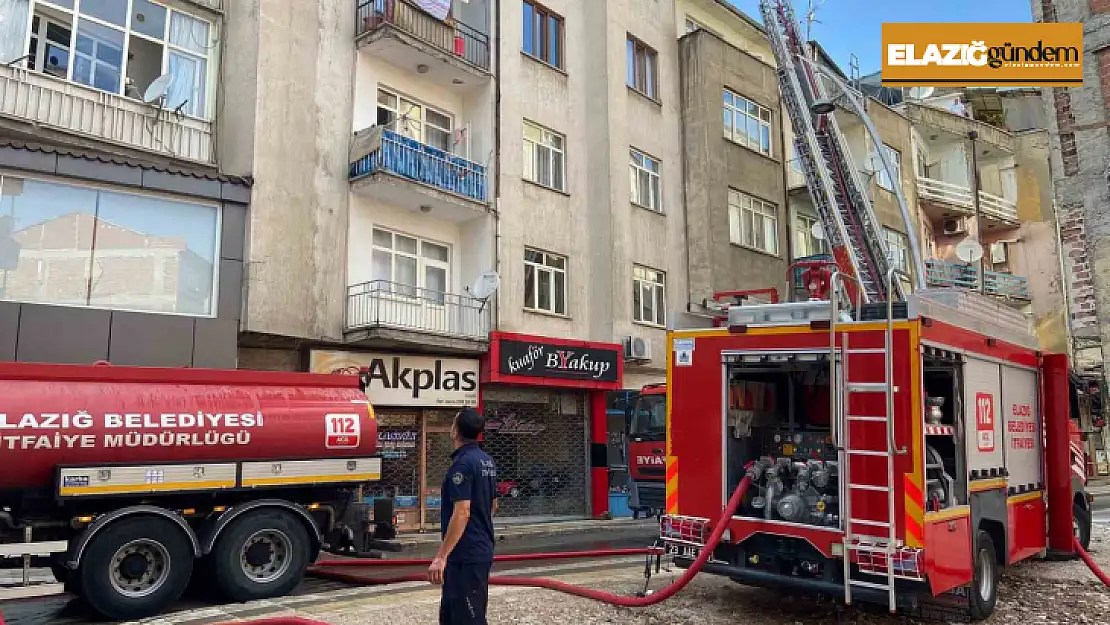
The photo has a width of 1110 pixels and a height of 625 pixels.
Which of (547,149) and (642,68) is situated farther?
(642,68)

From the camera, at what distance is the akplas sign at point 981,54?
16219 mm

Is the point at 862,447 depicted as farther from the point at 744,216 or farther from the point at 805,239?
the point at 805,239

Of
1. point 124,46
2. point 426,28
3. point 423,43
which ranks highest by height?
point 426,28

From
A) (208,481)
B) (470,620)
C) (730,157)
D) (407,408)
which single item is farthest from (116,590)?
(730,157)

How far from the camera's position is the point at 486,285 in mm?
17734

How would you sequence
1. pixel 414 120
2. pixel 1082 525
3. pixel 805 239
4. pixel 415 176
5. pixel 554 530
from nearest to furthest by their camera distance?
pixel 1082 525 → pixel 415 176 → pixel 554 530 → pixel 414 120 → pixel 805 239

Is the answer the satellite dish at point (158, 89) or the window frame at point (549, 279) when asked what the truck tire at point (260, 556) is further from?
the window frame at point (549, 279)

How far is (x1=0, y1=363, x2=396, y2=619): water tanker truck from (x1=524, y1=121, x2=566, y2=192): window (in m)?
11.3

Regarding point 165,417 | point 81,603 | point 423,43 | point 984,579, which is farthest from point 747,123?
point 81,603

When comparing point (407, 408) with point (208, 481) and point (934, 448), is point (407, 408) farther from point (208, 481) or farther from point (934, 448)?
point (934, 448)

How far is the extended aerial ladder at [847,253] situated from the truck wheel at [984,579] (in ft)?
4.90

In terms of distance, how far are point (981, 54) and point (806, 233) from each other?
38.0 feet

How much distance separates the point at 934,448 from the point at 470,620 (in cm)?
461

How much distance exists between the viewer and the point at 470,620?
5105 millimetres
